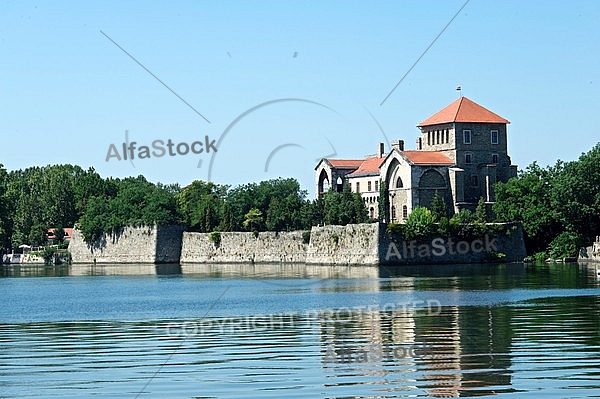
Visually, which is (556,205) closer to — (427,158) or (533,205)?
(533,205)

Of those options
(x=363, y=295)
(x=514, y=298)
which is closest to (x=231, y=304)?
(x=363, y=295)

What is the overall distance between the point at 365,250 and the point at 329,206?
9.25m

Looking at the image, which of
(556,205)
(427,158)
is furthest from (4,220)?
(556,205)

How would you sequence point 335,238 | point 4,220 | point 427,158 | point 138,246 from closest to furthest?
1. point 335,238
2. point 427,158
3. point 138,246
4. point 4,220

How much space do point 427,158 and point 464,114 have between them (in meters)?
3.91

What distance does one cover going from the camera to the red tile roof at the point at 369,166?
246 ft

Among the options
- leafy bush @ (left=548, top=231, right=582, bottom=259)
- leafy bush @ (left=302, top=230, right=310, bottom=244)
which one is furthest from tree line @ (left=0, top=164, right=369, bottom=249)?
leafy bush @ (left=548, top=231, right=582, bottom=259)

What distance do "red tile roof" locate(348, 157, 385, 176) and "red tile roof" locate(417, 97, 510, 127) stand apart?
3928 millimetres

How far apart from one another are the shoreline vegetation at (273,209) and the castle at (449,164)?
82.6 inches

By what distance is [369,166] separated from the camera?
7644 centimetres

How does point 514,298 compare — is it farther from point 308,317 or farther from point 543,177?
point 543,177

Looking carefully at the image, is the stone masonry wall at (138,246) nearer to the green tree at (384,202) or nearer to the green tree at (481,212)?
the green tree at (384,202)

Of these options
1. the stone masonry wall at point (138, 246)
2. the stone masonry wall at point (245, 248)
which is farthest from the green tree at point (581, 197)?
the stone masonry wall at point (138, 246)

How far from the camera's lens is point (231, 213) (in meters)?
75.0
